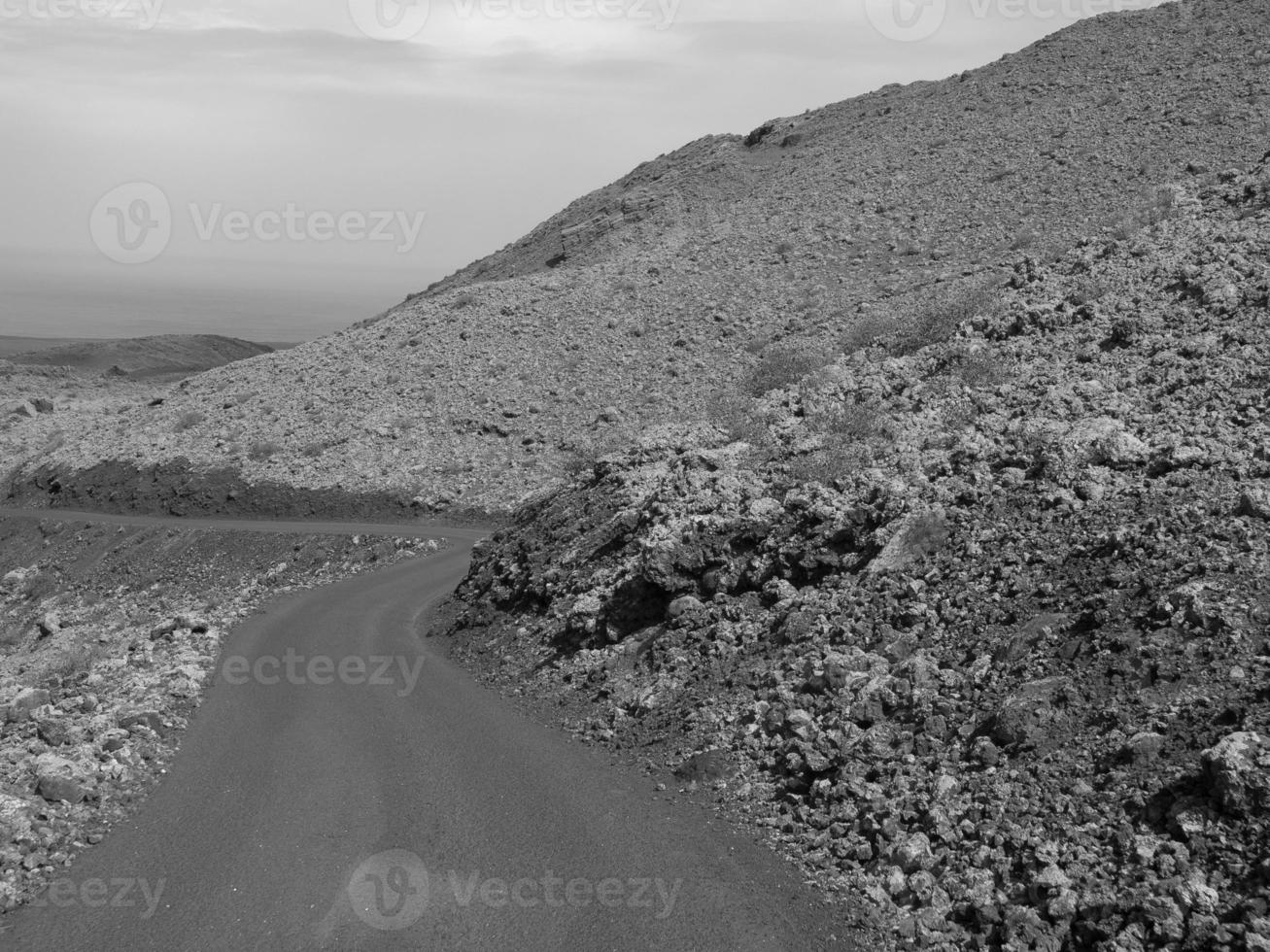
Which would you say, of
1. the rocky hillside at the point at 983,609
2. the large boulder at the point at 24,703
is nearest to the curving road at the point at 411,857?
the rocky hillside at the point at 983,609

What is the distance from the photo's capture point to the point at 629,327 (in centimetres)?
3872

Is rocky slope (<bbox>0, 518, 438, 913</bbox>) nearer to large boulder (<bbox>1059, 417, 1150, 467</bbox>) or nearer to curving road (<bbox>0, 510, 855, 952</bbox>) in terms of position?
curving road (<bbox>0, 510, 855, 952</bbox>)

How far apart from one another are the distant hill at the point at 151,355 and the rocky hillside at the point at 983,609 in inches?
3410

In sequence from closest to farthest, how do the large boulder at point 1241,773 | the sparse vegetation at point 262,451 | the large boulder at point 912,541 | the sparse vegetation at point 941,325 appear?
1. the large boulder at point 1241,773
2. the large boulder at point 912,541
3. the sparse vegetation at point 941,325
4. the sparse vegetation at point 262,451

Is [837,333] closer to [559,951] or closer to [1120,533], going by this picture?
[1120,533]

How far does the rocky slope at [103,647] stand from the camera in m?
9.35

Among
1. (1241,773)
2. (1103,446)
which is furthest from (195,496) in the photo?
(1241,773)

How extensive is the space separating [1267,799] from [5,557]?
37.4 meters

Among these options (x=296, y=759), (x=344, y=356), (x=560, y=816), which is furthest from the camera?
(x=344, y=356)

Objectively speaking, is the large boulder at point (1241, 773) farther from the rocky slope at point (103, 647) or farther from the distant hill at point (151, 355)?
the distant hill at point (151, 355)

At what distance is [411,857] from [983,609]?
5.80 metres

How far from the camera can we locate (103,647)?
1850cm

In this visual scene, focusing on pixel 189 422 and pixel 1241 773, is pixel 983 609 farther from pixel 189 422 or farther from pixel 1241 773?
pixel 189 422

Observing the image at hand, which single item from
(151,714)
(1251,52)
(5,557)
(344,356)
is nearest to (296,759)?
(151,714)
